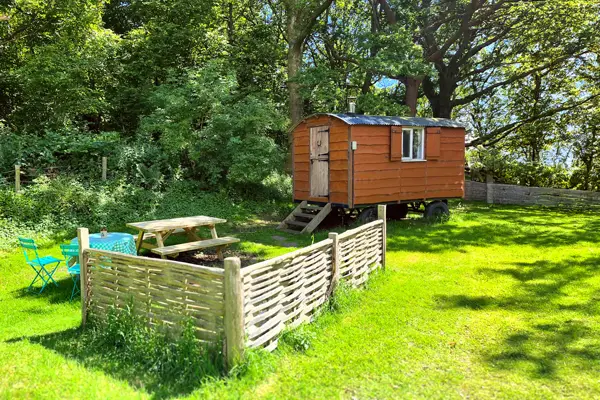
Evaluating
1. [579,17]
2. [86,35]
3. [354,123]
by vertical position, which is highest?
[579,17]

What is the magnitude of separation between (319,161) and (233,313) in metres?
8.65

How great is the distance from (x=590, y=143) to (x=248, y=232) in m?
17.8

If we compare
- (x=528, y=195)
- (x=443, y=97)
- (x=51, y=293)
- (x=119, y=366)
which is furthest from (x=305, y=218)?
(x=528, y=195)

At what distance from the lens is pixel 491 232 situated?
10.8m

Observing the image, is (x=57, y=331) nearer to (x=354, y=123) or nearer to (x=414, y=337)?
(x=414, y=337)

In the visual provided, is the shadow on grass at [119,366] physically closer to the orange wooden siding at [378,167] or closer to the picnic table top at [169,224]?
the picnic table top at [169,224]

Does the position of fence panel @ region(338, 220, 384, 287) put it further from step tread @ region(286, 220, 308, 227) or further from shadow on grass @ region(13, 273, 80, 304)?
step tread @ region(286, 220, 308, 227)

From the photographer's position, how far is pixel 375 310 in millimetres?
5203

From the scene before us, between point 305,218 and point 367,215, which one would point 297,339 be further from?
point 305,218

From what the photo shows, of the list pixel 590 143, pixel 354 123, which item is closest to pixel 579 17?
pixel 590 143

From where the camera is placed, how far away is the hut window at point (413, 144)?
11.8 metres

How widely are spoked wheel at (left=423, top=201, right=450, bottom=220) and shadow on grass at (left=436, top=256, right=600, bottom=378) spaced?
→ 15.7 ft

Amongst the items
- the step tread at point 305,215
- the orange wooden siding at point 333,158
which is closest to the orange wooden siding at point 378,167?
the orange wooden siding at point 333,158

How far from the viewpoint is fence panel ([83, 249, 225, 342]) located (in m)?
3.60
